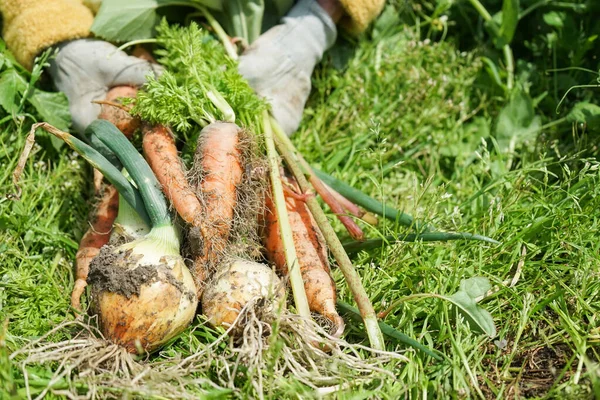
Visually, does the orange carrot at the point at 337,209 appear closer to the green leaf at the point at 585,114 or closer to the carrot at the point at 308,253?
the carrot at the point at 308,253

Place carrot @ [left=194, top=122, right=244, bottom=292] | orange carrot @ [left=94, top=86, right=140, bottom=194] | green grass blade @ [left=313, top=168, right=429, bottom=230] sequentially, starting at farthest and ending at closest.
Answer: orange carrot @ [left=94, top=86, right=140, bottom=194], green grass blade @ [left=313, top=168, right=429, bottom=230], carrot @ [left=194, top=122, right=244, bottom=292]

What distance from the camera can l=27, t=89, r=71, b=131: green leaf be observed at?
2.38 metres

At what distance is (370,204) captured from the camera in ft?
7.12

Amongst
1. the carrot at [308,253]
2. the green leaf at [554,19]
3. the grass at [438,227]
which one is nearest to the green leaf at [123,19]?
the grass at [438,227]

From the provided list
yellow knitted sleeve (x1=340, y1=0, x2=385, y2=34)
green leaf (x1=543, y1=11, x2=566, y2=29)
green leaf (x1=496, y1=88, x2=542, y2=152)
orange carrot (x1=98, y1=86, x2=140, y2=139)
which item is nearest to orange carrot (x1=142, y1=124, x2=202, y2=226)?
orange carrot (x1=98, y1=86, x2=140, y2=139)

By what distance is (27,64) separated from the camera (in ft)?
8.13

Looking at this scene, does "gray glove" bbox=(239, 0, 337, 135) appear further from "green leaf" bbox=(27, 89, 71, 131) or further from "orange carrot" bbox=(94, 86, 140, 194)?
"green leaf" bbox=(27, 89, 71, 131)

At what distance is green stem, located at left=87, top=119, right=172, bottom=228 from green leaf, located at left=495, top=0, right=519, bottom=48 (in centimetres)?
163

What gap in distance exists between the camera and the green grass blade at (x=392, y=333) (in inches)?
68.6

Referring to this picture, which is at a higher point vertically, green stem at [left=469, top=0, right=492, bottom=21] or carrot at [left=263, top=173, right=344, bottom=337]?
green stem at [left=469, top=0, right=492, bottom=21]

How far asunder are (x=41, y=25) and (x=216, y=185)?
102 cm

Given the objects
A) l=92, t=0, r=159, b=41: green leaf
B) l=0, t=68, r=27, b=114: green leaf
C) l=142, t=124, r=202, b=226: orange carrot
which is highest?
l=92, t=0, r=159, b=41: green leaf

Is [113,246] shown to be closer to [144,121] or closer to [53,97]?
[144,121]

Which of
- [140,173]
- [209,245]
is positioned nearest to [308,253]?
[209,245]
